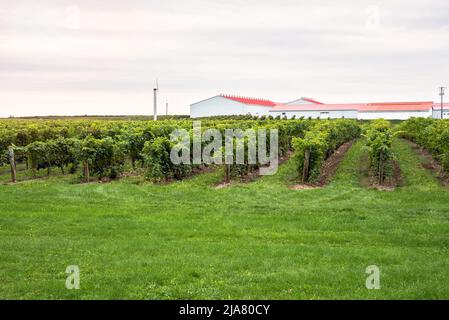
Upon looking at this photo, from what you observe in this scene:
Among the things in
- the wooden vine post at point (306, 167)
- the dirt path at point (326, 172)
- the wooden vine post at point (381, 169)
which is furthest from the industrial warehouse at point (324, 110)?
the wooden vine post at point (381, 169)

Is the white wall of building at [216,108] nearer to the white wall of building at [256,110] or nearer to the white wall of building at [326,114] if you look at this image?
the white wall of building at [256,110]

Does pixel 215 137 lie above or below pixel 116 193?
above

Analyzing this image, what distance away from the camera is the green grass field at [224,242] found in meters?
7.89

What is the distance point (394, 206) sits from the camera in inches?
594

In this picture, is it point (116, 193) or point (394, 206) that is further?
point (116, 193)

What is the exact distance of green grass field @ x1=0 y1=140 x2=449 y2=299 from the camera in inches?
311

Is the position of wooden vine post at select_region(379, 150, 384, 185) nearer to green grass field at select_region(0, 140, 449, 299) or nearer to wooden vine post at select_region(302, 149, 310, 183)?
green grass field at select_region(0, 140, 449, 299)

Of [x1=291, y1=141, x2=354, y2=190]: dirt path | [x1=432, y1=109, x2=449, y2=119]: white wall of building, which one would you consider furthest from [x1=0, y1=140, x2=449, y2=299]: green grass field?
[x1=432, y1=109, x2=449, y2=119]: white wall of building

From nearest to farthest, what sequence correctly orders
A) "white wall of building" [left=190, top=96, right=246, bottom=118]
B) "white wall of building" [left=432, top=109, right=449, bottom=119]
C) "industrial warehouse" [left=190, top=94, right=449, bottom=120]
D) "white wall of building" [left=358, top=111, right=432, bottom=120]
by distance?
"white wall of building" [left=358, top=111, right=432, bottom=120] → "industrial warehouse" [left=190, top=94, right=449, bottom=120] → "white wall of building" [left=190, top=96, right=246, bottom=118] → "white wall of building" [left=432, top=109, right=449, bottom=119]

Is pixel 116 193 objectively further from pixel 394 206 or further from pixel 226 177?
pixel 394 206

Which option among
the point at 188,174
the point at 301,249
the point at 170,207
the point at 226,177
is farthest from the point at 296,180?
the point at 301,249

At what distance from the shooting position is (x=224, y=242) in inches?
425
